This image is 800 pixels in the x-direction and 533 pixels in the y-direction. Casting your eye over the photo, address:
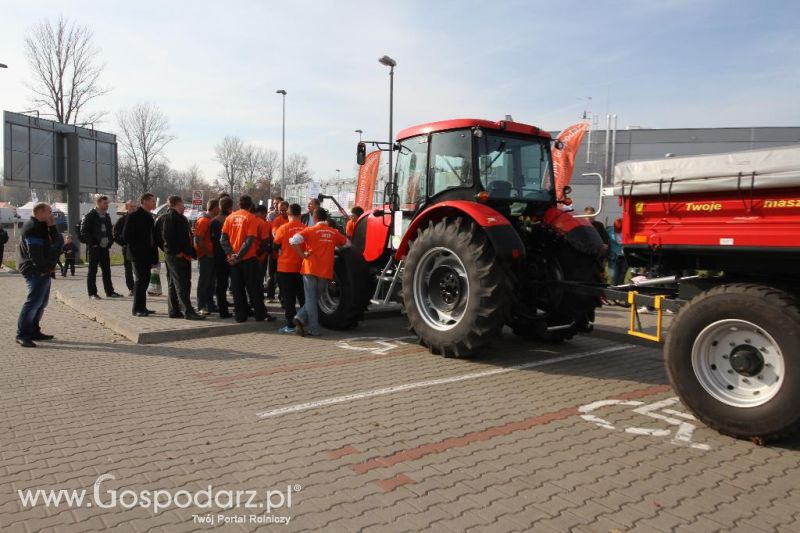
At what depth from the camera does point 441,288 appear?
6.73 m

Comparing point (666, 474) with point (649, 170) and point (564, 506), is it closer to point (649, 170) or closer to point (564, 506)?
point (564, 506)

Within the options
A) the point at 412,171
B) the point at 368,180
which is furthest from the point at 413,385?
the point at 368,180

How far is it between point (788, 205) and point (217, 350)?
5941 mm

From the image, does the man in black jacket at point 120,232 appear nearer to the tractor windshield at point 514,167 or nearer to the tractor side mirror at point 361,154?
the tractor side mirror at point 361,154

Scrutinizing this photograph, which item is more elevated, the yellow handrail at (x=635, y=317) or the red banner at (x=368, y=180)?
the red banner at (x=368, y=180)

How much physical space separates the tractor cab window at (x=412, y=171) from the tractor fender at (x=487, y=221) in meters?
0.53

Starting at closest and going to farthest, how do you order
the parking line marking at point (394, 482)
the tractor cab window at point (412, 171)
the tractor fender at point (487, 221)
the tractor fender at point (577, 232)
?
the parking line marking at point (394, 482) → the tractor fender at point (487, 221) → the tractor fender at point (577, 232) → the tractor cab window at point (412, 171)

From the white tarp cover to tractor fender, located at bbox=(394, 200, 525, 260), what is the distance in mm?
1344

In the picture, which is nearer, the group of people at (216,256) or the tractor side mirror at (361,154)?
the group of people at (216,256)

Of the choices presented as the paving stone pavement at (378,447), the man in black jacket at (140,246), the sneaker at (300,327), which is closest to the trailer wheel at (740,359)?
the paving stone pavement at (378,447)

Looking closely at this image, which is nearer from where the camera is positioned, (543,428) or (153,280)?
(543,428)

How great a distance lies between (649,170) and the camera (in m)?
4.73

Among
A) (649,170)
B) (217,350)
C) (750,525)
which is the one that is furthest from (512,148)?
(750,525)

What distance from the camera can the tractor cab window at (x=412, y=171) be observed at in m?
7.34
